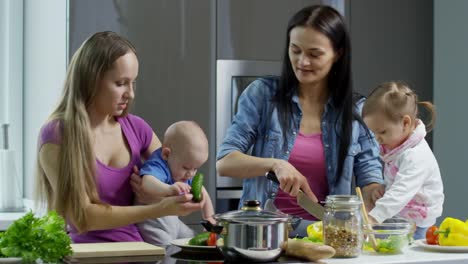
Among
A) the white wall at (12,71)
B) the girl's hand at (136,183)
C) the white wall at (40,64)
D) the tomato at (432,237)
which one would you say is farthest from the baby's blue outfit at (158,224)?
the white wall at (12,71)

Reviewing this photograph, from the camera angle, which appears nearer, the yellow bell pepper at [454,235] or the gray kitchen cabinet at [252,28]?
the yellow bell pepper at [454,235]

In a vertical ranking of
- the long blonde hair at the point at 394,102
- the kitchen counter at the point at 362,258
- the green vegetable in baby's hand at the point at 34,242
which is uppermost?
the long blonde hair at the point at 394,102

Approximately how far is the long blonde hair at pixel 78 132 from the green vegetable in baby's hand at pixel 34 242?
1.86ft

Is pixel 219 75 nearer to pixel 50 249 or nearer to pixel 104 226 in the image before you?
pixel 104 226

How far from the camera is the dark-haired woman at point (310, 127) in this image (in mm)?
2531

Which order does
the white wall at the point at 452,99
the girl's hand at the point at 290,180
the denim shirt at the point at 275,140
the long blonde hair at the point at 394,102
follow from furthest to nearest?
the white wall at the point at 452,99 → the denim shirt at the point at 275,140 → the long blonde hair at the point at 394,102 → the girl's hand at the point at 290,180

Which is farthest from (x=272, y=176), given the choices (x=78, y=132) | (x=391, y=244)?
(x=78, y=132)

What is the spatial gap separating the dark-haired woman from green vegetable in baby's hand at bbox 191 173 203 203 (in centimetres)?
46

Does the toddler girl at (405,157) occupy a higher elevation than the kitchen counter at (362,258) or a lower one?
higher

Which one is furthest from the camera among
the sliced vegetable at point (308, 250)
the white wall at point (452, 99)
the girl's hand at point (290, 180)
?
the white wall at point (452, 99)

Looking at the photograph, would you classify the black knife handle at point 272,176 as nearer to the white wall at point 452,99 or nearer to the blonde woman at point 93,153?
the blonde woman at point 93,153

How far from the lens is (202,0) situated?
3.53 meters

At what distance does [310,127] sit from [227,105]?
101 centimetres

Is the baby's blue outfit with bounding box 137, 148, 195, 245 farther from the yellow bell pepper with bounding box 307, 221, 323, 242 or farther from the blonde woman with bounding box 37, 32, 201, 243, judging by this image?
the yellow bell pepper with bounding box 307, 221, 323, 242
